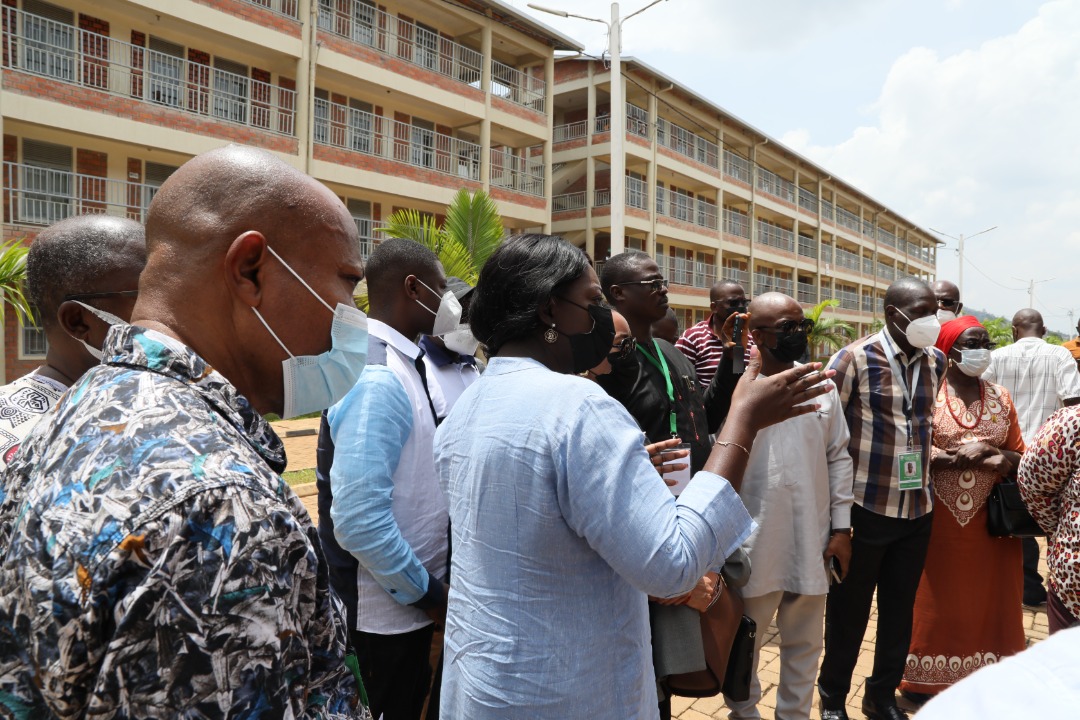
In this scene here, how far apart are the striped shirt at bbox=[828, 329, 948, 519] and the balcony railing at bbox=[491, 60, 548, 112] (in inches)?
750

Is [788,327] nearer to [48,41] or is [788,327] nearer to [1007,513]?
[1007,513]

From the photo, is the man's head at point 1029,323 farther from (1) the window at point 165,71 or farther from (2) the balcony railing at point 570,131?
(2) the balcony railing at point 570,131

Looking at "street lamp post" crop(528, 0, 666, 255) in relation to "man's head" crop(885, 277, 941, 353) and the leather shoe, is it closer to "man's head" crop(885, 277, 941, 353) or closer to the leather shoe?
"man's head" crop(885, 277, 941, 353)

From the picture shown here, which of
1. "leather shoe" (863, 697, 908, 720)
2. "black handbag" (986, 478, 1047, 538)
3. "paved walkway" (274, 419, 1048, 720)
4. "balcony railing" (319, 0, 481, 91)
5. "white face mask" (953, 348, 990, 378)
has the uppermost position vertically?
"balcony railing" (319, 0, 481, 91)

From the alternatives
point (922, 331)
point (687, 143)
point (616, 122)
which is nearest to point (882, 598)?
point (922, 331)

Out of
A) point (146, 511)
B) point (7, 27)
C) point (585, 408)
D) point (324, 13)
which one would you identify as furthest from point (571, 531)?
point (324, 13)

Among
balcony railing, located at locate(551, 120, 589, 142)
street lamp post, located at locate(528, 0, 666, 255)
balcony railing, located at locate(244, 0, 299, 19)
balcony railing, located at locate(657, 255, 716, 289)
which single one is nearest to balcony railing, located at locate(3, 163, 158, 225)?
balcony railing, located at locate(244, 0, 299, 19)

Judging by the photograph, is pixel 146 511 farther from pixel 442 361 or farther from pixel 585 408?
pixel 442 361

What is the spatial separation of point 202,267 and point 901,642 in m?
3.71

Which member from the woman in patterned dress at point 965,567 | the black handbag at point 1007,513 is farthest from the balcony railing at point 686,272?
the black handbag at point 1007,513

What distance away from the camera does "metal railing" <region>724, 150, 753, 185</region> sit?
3030 centimetres

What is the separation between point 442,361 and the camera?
114 inches

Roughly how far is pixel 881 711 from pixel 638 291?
7.96 feet

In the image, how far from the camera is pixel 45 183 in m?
13.1
